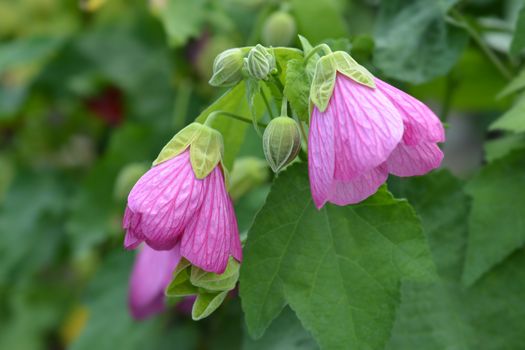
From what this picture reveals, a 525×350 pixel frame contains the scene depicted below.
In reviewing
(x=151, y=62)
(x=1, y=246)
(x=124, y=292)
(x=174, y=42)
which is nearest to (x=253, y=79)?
(x=174, y=42)

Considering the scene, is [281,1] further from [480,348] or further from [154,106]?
[480,348]

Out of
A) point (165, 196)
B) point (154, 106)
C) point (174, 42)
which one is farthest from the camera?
point (154, 106)

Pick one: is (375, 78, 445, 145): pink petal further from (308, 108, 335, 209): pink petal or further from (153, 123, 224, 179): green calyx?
(153, 123, 224, 179): green calyx

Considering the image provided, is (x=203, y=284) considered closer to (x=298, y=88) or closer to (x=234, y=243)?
(x=234, y=243)

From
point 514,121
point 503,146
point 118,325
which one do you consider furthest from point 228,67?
point 118,325

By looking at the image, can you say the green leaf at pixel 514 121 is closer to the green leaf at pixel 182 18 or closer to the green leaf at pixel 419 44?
the green leaf at pixel 419 44

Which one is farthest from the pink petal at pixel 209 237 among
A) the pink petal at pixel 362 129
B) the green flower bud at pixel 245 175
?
the green flower bud at pixel 245 175
